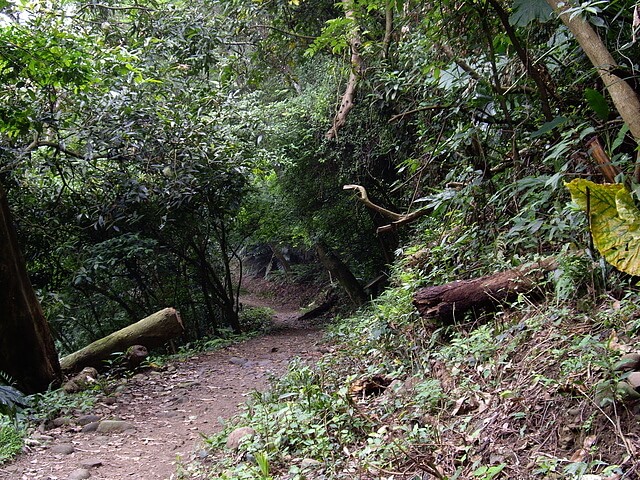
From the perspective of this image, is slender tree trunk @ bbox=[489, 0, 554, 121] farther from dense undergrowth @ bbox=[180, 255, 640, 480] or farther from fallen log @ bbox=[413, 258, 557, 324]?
dense undergrowth @ bbox=[180, 255, 640, 480]

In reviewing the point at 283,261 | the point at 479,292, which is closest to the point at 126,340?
the point at 479,292

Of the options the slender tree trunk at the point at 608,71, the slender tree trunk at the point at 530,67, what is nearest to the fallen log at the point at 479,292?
the slender tree trunk at the point at 608,71

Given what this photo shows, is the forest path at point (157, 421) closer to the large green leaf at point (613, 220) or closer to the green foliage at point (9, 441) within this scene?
the green foliage at point (9, 441)

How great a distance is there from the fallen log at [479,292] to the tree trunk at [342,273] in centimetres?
865

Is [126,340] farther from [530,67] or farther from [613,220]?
[613,220]

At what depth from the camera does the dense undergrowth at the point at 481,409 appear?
7.62ft

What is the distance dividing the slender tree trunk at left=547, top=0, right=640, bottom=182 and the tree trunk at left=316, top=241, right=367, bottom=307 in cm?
1002

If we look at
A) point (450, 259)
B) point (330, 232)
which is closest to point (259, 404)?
point (450, 259)

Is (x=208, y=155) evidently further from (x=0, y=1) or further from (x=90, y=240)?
Answer: (x=0, y=1)

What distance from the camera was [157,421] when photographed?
17.1 feet

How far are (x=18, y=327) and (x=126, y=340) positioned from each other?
1803 mm

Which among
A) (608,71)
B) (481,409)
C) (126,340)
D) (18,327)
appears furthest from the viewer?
(126,340)

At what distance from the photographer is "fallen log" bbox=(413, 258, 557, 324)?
3.70 metres

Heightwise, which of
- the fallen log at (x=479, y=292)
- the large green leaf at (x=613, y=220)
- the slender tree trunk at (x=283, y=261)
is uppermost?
the large green leaf at (x=613, y=220)
